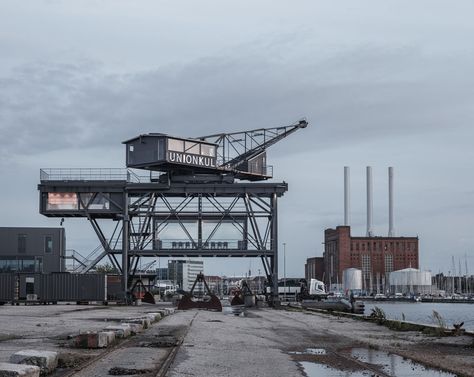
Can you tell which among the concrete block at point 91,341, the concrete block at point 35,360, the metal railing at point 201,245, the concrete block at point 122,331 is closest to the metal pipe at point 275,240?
the metal railing at point 201,245

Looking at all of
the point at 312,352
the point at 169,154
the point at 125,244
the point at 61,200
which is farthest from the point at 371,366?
the point at 61,200

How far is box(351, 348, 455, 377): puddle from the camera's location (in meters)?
18.8

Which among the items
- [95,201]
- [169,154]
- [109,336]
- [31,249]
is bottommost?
[109,336]

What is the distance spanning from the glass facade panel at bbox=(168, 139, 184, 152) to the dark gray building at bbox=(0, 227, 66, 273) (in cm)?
3858

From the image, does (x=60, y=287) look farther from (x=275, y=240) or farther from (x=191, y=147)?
(x=275, y=240)

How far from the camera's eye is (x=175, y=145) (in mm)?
81688

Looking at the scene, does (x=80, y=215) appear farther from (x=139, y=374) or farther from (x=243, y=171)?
(x=139, y=374)

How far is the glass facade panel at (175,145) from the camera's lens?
267ft

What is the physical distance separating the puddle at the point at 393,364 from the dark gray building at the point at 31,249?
92585mm

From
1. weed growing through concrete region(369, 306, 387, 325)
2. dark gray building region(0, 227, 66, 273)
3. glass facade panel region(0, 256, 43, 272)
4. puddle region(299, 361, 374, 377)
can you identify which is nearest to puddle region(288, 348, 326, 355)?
puddle region(299, 361, 374, 377)

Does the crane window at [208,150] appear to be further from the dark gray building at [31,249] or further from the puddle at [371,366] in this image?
the puddle at [371,366]

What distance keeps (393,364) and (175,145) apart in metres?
62.3

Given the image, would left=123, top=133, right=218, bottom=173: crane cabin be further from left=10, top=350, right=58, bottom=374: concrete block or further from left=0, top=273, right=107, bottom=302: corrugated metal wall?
left=10, top=350, right=58, bottom=374: concrete block

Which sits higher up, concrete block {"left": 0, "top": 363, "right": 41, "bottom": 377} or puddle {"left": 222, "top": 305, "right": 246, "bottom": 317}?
concrete block {"left": 0, "top": 363, "right": 41, "bottom": 377}
